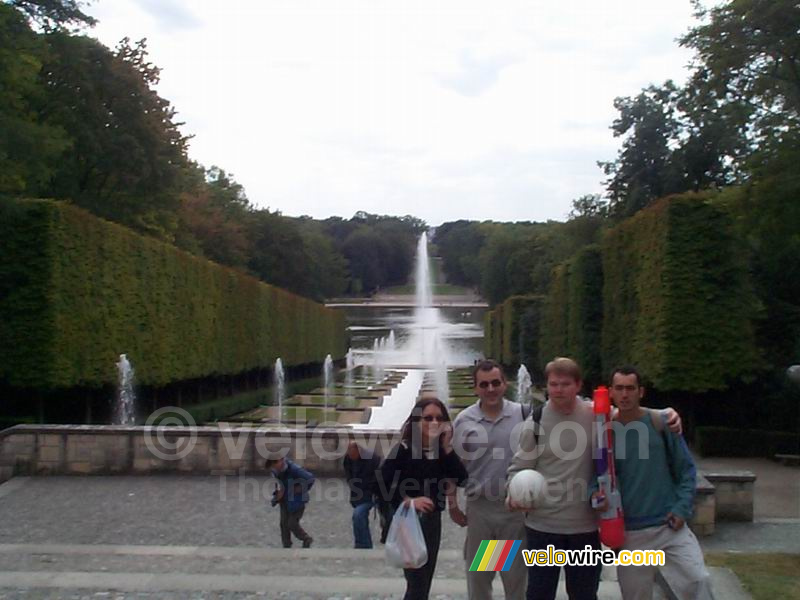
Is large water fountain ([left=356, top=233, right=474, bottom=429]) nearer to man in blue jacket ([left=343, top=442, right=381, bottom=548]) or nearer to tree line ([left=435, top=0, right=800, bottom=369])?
tree line ([left=435, top=0, right=800, bottom=369])

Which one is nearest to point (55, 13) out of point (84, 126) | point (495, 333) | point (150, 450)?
point (84, 126)

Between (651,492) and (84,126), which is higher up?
(84,126)

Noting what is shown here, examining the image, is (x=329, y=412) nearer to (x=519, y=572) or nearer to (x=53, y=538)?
(x=53, y=538)

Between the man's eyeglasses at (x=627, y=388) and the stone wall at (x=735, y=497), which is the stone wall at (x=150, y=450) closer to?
the stone wall at (x=735, y=497)

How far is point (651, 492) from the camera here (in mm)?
4621

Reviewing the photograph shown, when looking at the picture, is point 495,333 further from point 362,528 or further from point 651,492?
point 651,492

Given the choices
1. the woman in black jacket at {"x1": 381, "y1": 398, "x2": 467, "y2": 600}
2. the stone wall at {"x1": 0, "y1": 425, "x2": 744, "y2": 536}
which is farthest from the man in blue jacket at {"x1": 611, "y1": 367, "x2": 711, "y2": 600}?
the stone wall at {"x1": 0, "y1": 425, "x2": 744, "y2": 536}

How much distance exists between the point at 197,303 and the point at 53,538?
17460mm

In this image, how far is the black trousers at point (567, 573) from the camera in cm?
456

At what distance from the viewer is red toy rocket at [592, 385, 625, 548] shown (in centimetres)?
448

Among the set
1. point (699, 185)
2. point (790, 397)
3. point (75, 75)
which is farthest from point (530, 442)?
point (699, 185)

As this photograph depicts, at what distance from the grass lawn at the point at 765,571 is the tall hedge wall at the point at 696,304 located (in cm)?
1250

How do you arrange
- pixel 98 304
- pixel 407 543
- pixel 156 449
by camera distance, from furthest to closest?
pixel 98 304
pixel 156 449
pixel 407 543

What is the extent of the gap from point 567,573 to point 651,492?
1.97 ft
